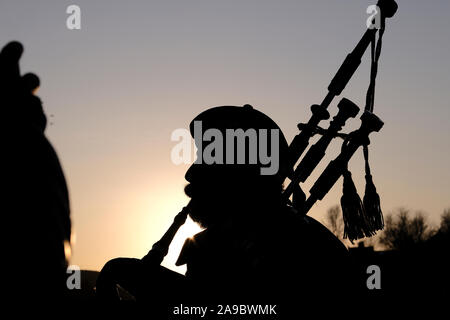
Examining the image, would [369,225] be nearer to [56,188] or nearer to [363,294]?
[363,294]

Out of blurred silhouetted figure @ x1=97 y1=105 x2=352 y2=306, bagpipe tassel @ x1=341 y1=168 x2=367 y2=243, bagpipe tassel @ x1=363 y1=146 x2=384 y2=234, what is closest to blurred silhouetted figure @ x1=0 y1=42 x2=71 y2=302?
blurred silhouetted figure @ x1=97 y1=105 x2=352 y2=306

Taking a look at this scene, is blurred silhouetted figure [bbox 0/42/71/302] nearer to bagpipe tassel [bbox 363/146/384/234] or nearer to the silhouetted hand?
the silhouetted hand

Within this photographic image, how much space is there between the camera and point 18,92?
1312 millimetres

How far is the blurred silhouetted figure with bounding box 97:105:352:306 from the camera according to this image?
273 cm

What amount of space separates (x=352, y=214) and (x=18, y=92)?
116 inches

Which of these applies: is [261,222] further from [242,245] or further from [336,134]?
[336,134]

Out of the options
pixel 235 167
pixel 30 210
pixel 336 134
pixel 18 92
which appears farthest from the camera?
pixel 336 134

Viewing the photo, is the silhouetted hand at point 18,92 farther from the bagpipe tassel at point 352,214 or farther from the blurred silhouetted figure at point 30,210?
the bagpipe tassel at point 352,214

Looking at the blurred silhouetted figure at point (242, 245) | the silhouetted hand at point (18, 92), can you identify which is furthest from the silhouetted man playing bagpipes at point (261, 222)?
the silhouetted hand at point (18, 92)

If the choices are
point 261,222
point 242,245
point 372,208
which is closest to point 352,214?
point 372,208

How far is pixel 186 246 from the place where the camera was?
3162 millimetres

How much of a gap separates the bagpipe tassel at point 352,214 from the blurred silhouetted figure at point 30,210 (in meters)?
2.82
